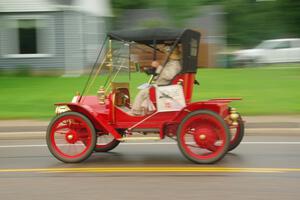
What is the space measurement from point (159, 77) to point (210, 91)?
9.11 metres

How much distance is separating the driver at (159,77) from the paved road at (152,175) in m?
0.80

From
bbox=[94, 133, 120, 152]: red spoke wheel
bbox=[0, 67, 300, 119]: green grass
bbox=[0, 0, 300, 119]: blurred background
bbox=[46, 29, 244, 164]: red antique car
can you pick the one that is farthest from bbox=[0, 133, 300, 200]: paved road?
bbox=[0, 0, 300, 119]: blurred background

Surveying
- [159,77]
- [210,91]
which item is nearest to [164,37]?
[159,77]

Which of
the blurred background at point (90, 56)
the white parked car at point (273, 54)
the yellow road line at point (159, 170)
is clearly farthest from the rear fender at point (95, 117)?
the white parked car at point (273, 54)

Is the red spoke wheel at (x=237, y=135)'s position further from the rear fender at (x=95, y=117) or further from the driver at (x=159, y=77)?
the rear fender at (x=95, y=117)

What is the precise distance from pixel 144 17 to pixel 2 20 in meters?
10.7

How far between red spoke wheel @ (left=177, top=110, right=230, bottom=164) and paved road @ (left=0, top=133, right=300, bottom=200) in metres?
0.16

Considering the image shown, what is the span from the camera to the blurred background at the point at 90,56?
657 inches

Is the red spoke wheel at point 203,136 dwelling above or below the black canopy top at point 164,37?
below

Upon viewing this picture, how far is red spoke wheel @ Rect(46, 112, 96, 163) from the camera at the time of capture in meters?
8.68

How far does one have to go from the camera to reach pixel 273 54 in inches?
1187

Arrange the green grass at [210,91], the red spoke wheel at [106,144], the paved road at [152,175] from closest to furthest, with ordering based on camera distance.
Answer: the paved road at [152,175] < the red spoke wheel at [106,144] < the green grass at [210,91]

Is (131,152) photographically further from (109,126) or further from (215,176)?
(215,176)

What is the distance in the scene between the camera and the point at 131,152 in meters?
9.62
